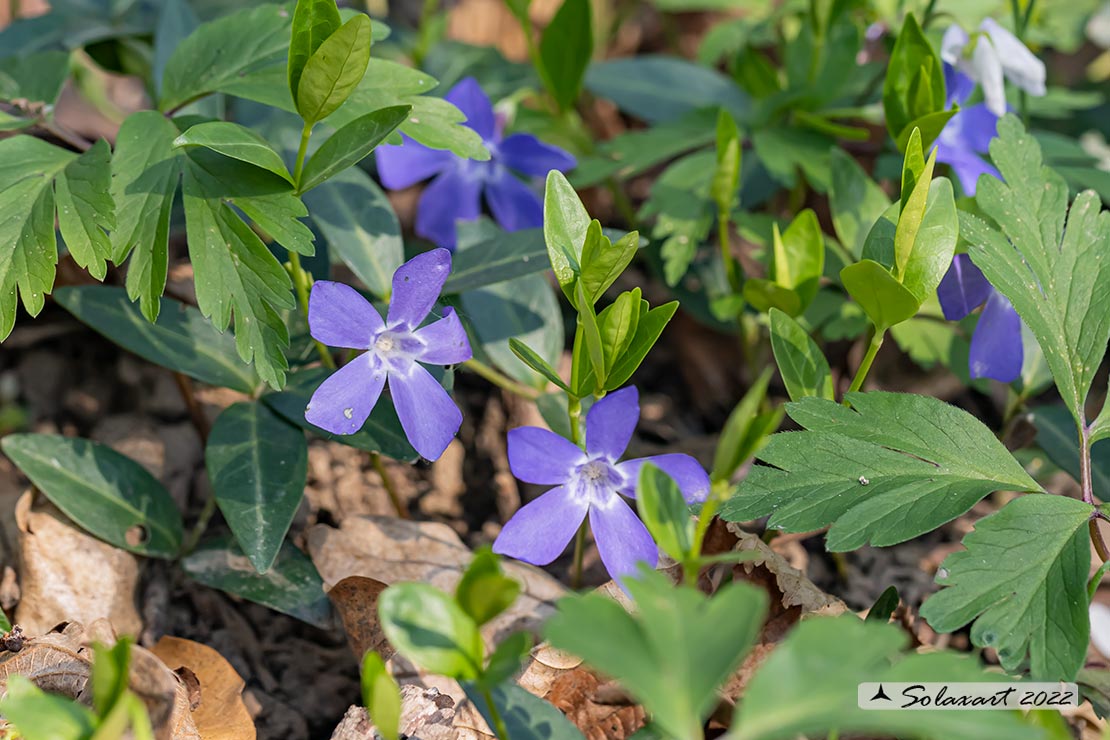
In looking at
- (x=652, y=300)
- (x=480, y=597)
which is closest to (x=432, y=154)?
(x=652, y=300)

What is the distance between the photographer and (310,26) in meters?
1.32

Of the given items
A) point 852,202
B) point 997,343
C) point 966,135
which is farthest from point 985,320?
point 966,135

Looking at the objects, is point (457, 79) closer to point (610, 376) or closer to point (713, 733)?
point (610, 376)

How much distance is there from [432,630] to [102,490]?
0.90 m

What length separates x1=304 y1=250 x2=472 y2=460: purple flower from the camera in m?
1.36

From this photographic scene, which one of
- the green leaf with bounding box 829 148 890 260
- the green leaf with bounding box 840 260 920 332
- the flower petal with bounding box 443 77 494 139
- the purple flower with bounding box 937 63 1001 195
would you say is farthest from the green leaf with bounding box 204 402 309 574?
the purple flower with bounding box 937 63 1001 195

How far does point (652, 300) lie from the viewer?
2.50 metres

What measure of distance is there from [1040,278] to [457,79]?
147 centimetres

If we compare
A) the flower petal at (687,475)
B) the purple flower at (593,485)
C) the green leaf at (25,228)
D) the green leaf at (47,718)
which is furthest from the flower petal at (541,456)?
the green leaf at (25,228)

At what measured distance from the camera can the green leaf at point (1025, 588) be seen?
1.21 meters

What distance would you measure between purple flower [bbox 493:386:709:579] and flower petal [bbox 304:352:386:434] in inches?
8.8

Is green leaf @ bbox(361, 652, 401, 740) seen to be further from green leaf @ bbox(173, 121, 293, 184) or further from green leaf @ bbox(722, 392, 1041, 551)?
green leaf @ bbox(173, 121, 293, 184)

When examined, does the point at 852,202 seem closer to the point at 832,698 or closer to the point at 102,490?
the point at 832,698

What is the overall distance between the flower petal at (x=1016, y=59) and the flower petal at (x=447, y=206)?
1026mm
